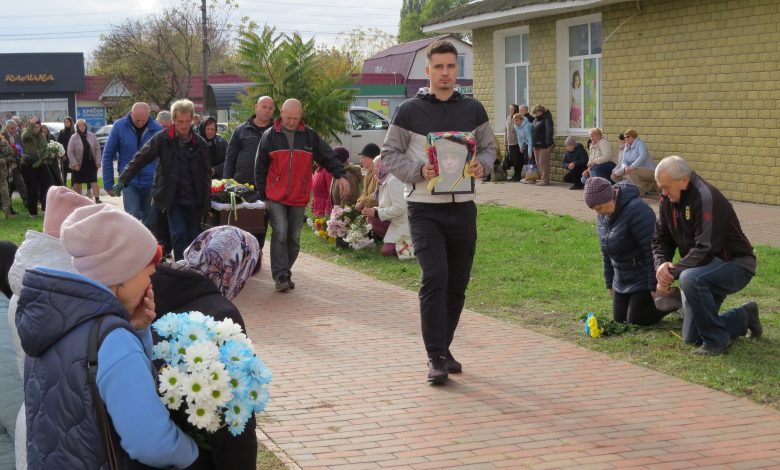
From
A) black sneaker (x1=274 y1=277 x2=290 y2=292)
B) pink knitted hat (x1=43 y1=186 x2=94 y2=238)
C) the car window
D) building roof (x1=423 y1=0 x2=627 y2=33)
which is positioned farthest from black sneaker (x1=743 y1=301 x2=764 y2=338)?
the car window

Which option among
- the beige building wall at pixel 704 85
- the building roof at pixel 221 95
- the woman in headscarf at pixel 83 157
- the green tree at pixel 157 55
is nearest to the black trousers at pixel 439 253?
the beige building wall at pixel 704 85

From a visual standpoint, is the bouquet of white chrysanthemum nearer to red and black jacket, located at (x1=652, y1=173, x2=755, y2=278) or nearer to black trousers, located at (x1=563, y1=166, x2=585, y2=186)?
red and black jacket, located at (x1=652, y1=173, x2=755, y2=278)

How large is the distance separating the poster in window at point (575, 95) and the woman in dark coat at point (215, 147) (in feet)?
32.6

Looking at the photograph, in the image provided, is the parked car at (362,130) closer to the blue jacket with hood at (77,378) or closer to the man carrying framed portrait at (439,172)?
the man carrying framed portrait at (439,172)

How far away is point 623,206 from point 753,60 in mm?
10053

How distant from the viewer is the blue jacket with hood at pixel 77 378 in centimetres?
307

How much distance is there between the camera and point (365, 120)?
32.7 m

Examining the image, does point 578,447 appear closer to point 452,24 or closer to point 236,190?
point 236,190

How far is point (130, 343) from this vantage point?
311 centimetres

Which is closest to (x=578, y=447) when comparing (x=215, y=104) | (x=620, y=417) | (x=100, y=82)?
(x=620, y=417)

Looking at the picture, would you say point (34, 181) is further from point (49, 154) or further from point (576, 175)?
point (576, 175)

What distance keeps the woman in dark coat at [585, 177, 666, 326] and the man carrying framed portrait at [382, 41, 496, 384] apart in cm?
166

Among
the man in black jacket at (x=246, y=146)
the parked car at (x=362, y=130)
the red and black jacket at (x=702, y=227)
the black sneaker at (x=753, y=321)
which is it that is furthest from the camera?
the parked car at (x=362, y=130)

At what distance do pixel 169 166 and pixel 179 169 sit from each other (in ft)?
0.35
